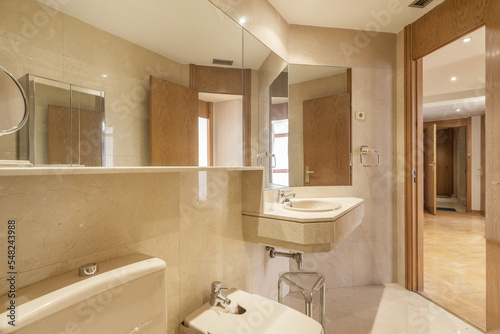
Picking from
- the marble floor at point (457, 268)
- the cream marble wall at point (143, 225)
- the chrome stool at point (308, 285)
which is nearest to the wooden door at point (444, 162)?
the marble floor at point (457, 268)

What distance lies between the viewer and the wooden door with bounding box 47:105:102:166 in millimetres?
634

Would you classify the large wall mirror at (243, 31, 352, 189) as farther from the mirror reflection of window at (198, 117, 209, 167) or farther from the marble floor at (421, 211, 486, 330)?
the marble floor at (421, 211, 486, 330)

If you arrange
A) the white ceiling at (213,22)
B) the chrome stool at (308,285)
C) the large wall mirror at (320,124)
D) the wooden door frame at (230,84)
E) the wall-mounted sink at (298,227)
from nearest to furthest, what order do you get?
the white ceiling at (213,22) < the wooden door frame at (230,84) < the wall-mounted sink at (298,227) < the chrome stool at (308,285) < the large wall mirror at (320,124)

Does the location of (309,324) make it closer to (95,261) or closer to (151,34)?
(95,261)

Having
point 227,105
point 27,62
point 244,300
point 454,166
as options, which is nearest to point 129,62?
point 27,62

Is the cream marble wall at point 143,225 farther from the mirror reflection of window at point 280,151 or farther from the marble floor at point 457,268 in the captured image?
the marble floor at point 457,268

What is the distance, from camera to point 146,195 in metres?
0.96

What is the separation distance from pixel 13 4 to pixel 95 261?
2.39ft

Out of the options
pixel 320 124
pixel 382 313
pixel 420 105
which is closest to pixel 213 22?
pixel 320 124

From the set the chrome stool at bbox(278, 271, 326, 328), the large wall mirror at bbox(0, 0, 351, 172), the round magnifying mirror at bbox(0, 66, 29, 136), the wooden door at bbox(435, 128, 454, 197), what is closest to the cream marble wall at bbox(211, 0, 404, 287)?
the large wall mirror at bbox(0, 0, 351, 172)

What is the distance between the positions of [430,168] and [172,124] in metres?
5.61

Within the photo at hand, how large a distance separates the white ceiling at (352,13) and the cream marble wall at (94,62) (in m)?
1.33

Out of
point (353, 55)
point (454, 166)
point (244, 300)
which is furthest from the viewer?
point (454, 166)

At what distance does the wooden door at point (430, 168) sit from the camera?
4918 mm
